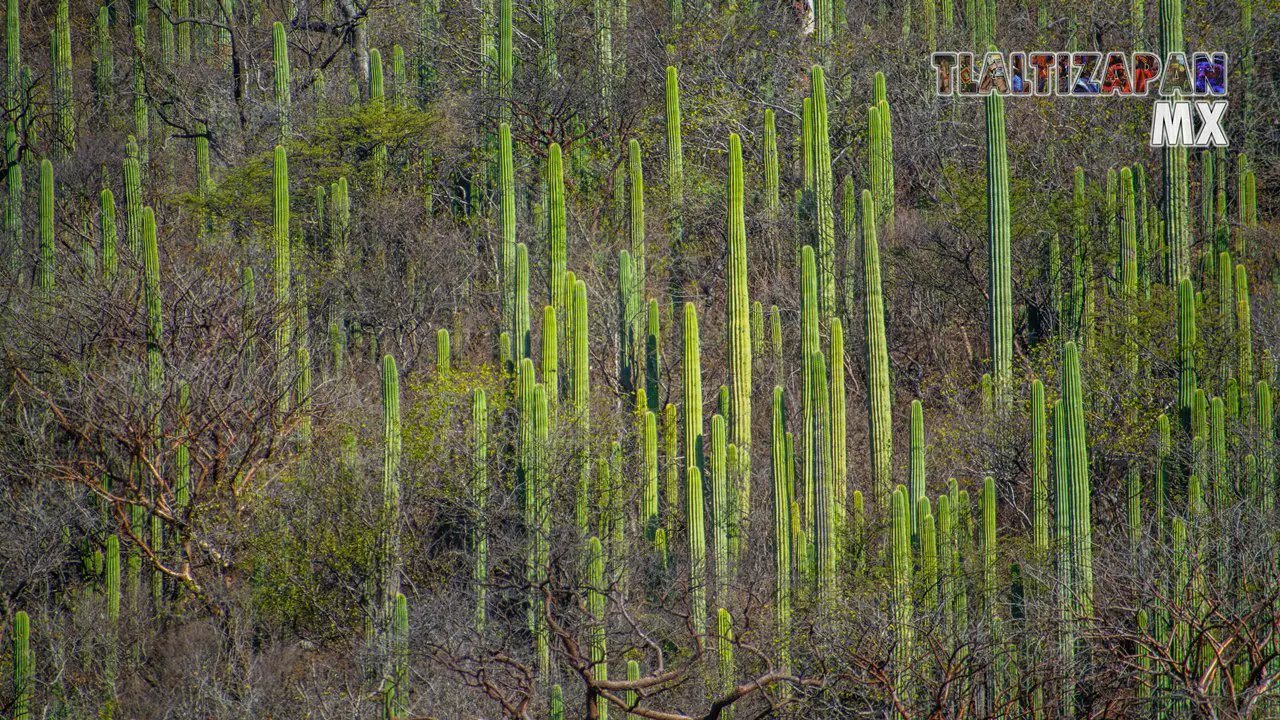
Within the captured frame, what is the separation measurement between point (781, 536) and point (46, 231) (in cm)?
1146

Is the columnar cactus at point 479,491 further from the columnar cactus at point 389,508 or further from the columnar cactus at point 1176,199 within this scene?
the columnar cactus at point 1176,199

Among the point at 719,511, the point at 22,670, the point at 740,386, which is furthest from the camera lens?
the point at 740,386

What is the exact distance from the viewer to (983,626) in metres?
14.6

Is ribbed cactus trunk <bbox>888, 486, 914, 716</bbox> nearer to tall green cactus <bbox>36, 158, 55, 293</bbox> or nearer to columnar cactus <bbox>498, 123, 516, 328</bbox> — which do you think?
columnar cactus <bbox>498, 123, 516, 328</bbox>

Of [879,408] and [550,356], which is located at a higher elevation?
[550,356]

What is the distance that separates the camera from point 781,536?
15.8m

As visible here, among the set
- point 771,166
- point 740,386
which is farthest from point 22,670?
point 771,166

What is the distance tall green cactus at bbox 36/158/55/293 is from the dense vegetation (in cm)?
6

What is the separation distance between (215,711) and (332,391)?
5136 millimetres

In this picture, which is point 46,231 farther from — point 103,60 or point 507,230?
point 103,60

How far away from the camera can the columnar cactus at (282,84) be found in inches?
953

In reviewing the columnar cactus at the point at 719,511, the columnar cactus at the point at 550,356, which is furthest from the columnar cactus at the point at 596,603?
the columnar cactus at the point at 550,356

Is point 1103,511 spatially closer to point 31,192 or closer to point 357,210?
point 357,210

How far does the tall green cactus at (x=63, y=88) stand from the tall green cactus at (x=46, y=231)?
16.7ft
